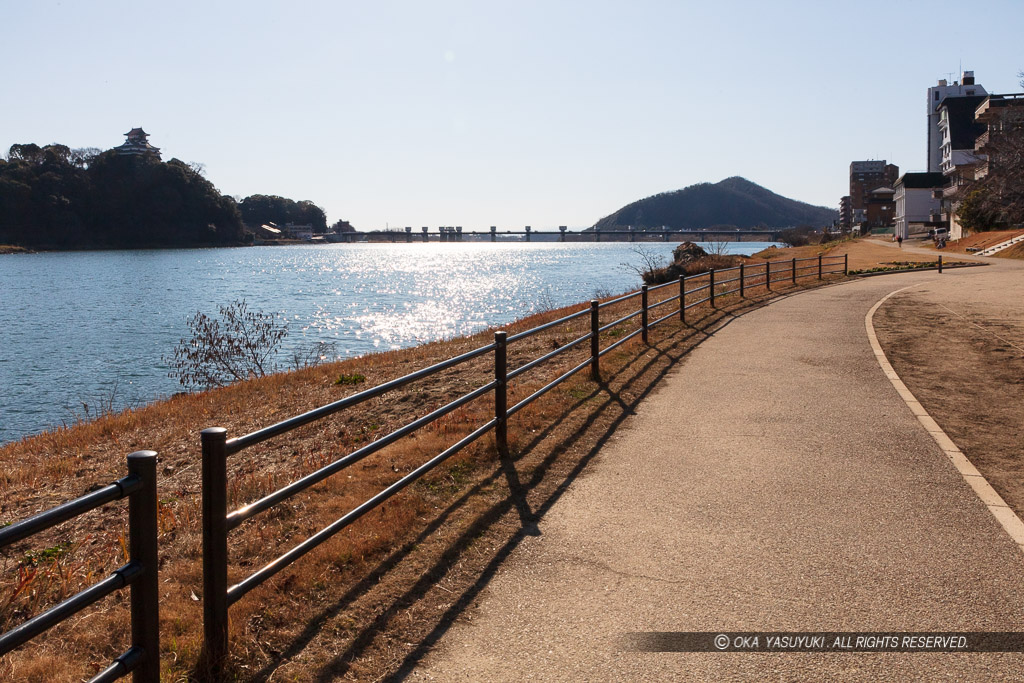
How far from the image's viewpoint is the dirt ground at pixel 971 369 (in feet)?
25.9

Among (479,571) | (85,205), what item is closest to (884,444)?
(479,571)

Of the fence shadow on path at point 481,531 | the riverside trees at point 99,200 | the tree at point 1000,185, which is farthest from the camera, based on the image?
the riverside trees at point 99,200

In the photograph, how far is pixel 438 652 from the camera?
4191mm

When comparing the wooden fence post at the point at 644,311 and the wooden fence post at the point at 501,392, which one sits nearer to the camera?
the wooden fence post at the point at 501,392

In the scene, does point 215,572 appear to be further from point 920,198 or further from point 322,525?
point 920,198

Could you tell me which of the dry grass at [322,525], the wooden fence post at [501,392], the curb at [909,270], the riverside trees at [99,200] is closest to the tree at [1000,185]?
the curb at [909,270]

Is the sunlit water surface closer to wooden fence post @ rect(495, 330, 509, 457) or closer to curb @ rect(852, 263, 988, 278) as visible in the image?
curb @ rect(852, 263, 988, 278)

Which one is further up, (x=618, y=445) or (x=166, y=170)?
(x=166, y=170)

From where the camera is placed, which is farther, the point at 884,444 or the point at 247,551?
the point at 884,444

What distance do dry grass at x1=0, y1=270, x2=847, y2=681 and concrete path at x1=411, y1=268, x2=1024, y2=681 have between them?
0.39 m

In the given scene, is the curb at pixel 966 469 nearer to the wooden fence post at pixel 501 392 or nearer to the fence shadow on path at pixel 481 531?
the fence shadow on path at pixel 481 531

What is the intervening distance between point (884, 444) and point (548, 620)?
→ 17.1ft

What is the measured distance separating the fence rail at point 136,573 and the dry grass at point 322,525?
1.43 feet

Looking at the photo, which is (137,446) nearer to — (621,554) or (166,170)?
(621,554)
